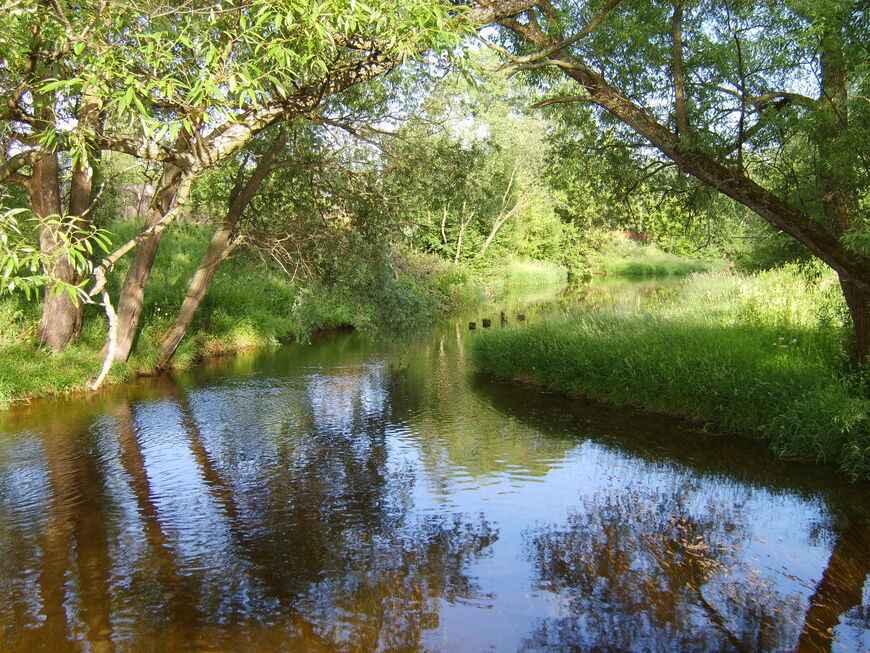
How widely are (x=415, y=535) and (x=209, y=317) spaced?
1246 centimetres

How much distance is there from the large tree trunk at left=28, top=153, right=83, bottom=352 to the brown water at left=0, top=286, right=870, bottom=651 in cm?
199

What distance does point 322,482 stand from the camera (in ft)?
27.1

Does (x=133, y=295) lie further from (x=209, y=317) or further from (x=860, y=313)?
(x=860, y=313)

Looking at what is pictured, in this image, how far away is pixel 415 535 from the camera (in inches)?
264

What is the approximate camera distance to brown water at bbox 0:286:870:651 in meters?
5.03

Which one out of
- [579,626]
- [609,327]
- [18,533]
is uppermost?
[609,327]

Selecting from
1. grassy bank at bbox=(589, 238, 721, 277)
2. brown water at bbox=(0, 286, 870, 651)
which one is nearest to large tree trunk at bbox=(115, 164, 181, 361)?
brown water at bbox=(0, 286, 870, 651)

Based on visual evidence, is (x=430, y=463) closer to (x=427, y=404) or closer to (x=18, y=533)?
(x=427, y=404)

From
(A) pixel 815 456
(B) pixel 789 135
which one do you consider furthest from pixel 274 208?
(A) pixel 815 456

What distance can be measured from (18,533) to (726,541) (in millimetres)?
7001

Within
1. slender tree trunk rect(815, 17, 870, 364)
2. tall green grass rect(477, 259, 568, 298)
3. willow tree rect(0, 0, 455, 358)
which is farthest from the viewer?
tall green grass rect(477, 259, 568, 298)

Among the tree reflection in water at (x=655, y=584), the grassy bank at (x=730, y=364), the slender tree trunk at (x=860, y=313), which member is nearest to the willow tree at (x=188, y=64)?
the tree reflection in water at (x=655, y=584)

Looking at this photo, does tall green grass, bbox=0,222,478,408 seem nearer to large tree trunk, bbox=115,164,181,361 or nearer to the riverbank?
the riverbank

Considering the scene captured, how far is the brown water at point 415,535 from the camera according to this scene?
5.03 m
